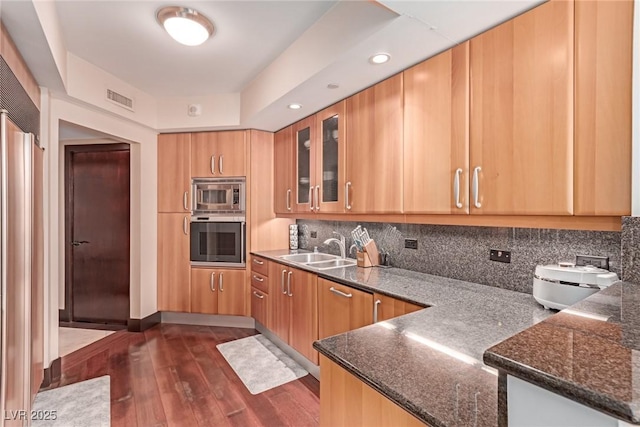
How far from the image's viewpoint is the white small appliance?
1.23m

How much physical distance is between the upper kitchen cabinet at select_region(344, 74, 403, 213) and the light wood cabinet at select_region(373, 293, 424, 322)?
592 mm

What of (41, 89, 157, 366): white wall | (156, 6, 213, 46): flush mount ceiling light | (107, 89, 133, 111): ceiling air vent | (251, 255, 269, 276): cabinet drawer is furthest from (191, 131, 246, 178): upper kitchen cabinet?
(156, 6, 213, 46): flush mount ceiling light

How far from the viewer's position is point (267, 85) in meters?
2.70

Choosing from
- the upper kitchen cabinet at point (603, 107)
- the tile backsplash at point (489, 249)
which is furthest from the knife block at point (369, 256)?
the upper kitchen cabinet at point (603, 107)

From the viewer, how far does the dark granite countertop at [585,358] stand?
39 centimetres

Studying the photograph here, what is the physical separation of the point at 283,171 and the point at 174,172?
4.23 feet

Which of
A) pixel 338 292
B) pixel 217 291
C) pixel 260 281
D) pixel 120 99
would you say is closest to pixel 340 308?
pixel 338 292

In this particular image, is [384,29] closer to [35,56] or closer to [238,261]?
[35,56]

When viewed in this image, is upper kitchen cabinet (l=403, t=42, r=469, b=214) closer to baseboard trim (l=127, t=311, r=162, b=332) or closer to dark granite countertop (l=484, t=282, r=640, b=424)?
dark granite countertop (l=484, t=282, r=640, b=424)

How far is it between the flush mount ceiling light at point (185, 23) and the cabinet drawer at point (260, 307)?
89.2 inches

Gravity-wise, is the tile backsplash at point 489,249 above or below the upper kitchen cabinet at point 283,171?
below

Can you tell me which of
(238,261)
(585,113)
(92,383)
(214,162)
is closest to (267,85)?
(214,162)

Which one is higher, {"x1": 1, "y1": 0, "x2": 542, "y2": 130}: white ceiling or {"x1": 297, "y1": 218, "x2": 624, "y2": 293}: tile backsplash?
{"x1": 1, "y1": 0, "x2": 542, "y2": 130}: white ceiling

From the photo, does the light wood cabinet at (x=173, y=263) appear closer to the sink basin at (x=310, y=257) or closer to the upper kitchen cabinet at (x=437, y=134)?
the sink basin at (x=310, y=257)
